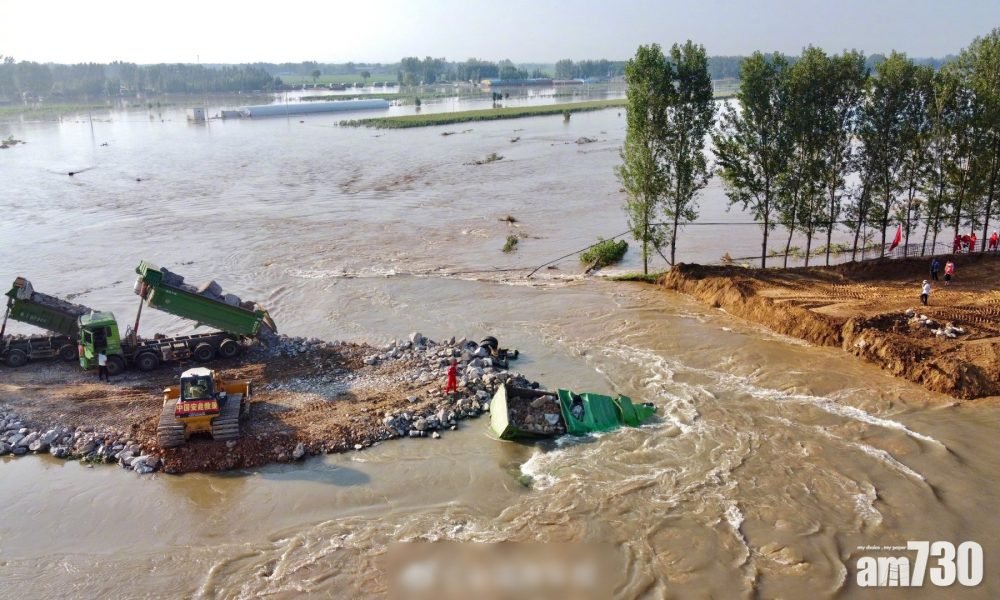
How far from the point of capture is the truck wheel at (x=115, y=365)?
24.7 m

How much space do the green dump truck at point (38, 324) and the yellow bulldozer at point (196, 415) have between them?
882 centimetres

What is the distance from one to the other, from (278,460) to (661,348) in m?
15.7

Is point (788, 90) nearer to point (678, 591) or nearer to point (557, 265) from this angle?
point (557, 265)

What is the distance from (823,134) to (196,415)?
30.3 metres

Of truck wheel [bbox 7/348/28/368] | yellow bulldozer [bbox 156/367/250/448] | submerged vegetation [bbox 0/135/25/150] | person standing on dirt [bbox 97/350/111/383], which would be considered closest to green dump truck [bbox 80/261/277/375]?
person standing on dirt [bbox 97/350/111/383]

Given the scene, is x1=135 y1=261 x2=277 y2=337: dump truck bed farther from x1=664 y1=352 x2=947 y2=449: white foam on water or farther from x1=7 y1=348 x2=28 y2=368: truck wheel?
x1=664 y1=352 x2=947 y2=449: white foam on water

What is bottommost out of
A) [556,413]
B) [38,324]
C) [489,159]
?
[556,413]

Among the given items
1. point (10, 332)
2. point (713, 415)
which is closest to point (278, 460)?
point (713, 415)

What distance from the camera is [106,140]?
356 feet

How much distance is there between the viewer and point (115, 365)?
976 inches

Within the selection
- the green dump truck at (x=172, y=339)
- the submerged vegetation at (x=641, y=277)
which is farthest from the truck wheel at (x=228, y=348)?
the submerged vegetation at (x=641, y=277)

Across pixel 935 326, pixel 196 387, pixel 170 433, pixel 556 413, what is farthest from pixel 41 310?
pixel 935 326

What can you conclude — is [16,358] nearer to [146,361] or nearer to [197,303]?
[146,361]

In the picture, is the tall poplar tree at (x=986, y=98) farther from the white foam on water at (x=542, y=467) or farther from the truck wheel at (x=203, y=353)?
the truck wheel at (x=203, y=353)
